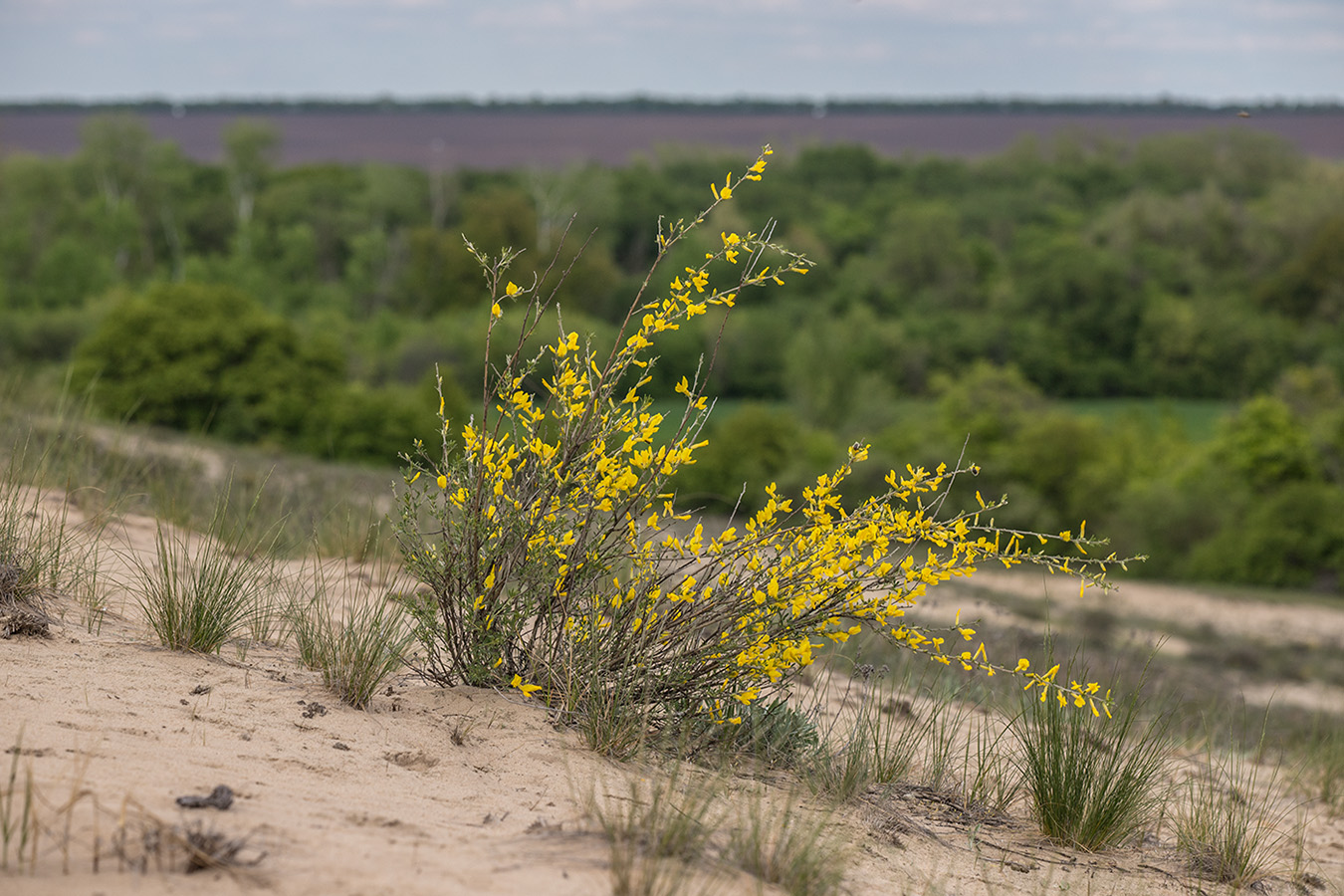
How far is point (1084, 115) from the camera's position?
18250 cm

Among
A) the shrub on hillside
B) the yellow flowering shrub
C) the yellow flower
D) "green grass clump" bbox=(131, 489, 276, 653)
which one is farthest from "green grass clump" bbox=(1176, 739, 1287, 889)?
the shrub on hillside

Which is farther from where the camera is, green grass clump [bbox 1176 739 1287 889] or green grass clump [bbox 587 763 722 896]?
green grass clump [bbox 1176 739 1287 889]

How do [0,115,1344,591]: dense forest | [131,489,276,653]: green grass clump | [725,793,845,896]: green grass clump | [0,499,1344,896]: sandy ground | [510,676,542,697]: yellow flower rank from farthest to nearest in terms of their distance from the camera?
1. [0,115,1344,591]: dense forest
2. [131,489,276,653]: green grass clump
3. [510,676,542,697]: yellow flower
4. [725,793,845,896]: green grass clump
5. [0,499,1344,896]: sandy ground

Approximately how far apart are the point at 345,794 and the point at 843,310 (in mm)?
70015

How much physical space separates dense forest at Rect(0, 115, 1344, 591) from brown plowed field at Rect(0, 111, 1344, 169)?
64.2 feet

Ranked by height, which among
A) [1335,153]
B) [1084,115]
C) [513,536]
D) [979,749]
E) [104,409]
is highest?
[1084,115]

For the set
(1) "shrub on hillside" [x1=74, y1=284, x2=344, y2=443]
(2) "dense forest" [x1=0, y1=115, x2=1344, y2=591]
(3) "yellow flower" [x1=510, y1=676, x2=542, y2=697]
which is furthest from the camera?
(2) "dense forest" [x1=0, y1=115, x2=1344, y2=591]

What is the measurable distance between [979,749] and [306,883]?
9.39 ft

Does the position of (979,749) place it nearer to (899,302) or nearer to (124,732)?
(124,732)

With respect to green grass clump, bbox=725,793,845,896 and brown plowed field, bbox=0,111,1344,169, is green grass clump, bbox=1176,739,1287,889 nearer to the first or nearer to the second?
green grass clump, bbox=725,793,845,896

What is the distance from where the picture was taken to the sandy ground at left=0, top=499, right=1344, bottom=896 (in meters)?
2.75

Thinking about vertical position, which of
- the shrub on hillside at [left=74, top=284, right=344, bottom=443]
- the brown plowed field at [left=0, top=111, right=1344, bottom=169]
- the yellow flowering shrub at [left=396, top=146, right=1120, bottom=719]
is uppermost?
the brown plowed field at [left=0, top=111, right=1344, bottom=169]

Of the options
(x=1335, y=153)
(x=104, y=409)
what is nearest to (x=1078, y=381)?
(x=104, y=409)

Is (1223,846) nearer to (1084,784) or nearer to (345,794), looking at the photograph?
(1084,784)
